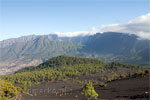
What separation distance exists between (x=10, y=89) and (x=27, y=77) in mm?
107266

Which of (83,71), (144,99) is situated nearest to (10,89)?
(144,99)

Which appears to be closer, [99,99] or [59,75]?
[99,99]

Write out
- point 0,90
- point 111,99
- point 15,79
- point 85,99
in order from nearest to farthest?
point 111,99 → point 85,99 → point 0,90 → point 15,79

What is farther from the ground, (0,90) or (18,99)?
(0,90)

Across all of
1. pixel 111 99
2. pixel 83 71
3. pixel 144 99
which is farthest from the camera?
pixel 83 71

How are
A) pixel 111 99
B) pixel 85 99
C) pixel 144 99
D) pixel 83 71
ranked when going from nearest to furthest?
pixel 144 99
pixel 111 99
pixel 85 99
pixel 83 71

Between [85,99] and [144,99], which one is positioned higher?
[144,99]

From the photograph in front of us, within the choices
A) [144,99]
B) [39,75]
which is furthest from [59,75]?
[144,99]

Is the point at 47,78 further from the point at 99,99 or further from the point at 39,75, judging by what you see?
the point at 99,99

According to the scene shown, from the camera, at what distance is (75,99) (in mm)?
54188

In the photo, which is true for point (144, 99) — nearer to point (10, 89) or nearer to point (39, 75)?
point (10, 89)

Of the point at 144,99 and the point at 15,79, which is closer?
the point at 144,99

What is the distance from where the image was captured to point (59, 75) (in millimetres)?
160375

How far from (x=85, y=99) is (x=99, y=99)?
17.6 feet
